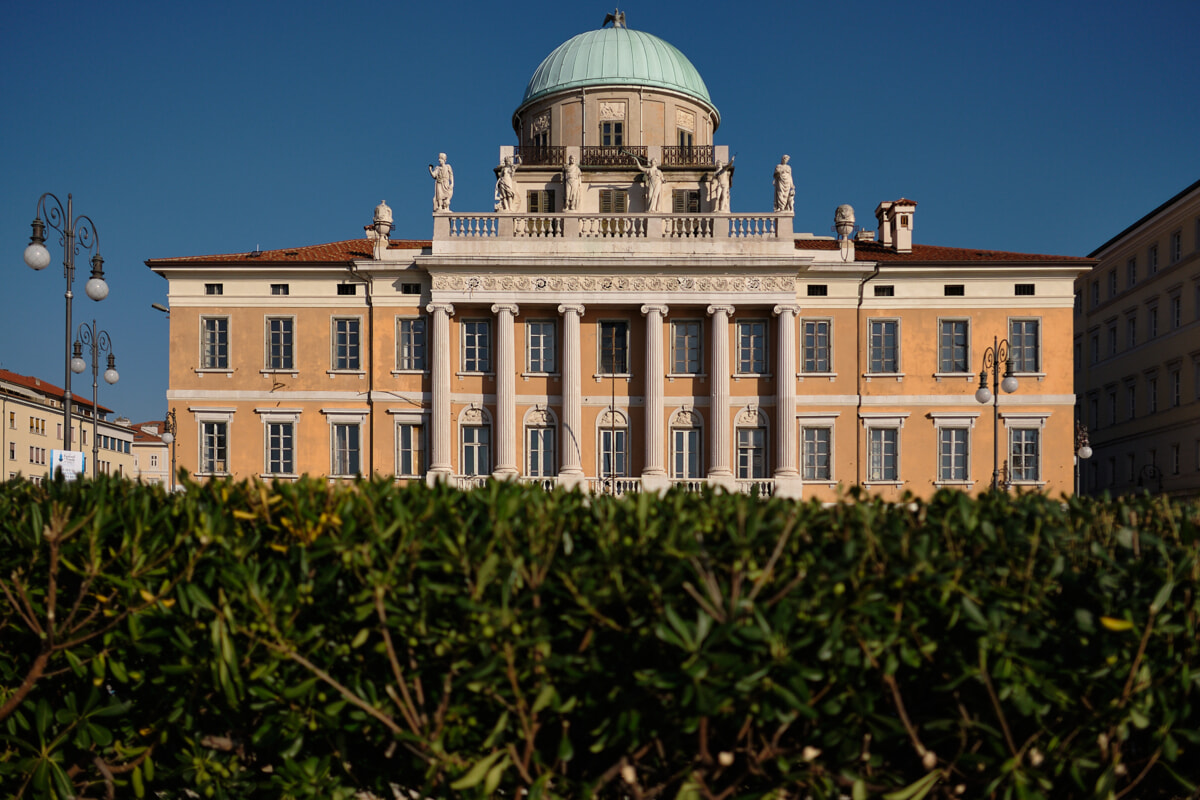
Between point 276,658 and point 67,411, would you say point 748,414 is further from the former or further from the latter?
point 276,658

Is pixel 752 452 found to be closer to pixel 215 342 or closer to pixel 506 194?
pixel 506 194

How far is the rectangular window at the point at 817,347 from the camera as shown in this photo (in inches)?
1574

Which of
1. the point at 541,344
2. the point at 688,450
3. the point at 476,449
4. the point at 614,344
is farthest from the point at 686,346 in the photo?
the point at 476,449

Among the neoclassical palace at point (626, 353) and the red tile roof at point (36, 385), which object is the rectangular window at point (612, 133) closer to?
the neoclassical palace at point (626, 353)

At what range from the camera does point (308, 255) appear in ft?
139

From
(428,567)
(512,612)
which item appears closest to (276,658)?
(428,567)

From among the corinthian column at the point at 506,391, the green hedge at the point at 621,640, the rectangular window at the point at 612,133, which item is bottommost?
the green hedge at the point at 621,640

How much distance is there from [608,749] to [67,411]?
20215mm

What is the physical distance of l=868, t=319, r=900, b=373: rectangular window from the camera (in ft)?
→ 131

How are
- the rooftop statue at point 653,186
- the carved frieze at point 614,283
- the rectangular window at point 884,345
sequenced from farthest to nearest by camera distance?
the rooftop statue at point 653,186, the rectangular window at point 884,345, the carved frieze at point 614,283

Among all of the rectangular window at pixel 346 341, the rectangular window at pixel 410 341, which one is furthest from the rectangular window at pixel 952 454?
the rectangular window at pixel 346 341

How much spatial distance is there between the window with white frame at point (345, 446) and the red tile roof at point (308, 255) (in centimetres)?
690

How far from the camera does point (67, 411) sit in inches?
890

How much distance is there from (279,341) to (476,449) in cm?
962
